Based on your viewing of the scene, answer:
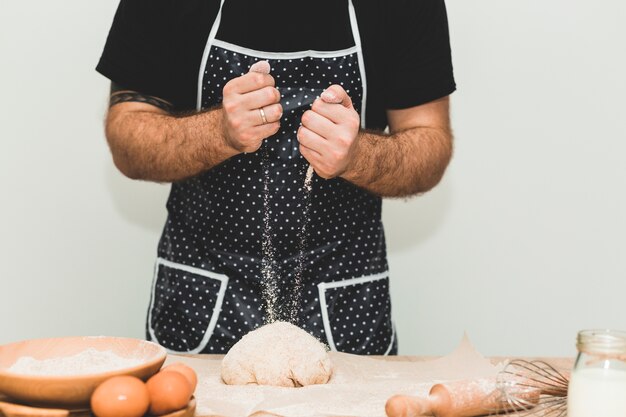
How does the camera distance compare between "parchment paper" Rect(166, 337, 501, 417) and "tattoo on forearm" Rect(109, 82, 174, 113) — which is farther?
"tattoo on forearm" Rect(109, 82, 174, 113)

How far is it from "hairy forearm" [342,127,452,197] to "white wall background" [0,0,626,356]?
1.65ft

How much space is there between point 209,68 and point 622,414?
1.07m

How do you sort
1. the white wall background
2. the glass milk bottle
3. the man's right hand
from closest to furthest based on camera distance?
the glass milk bottle < the man's right hand < the white wall background

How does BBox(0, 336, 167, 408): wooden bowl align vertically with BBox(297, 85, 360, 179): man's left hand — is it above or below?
below

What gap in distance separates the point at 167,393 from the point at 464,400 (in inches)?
15.4

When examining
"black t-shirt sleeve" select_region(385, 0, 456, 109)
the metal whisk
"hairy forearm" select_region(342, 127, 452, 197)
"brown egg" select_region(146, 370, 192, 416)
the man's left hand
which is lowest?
the metal whisk

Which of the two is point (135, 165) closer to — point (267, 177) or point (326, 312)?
point (267, 177)

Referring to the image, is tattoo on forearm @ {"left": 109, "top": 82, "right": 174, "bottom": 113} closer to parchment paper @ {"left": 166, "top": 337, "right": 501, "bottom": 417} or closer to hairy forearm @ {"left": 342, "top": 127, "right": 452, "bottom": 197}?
hairy forearm @ {"left": 342, "top": 127, "right": 452, "bottom": 197}

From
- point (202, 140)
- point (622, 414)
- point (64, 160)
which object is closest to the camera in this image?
point (622, 414)

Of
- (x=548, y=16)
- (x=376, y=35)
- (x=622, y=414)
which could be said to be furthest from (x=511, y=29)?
(x=622, y=414)

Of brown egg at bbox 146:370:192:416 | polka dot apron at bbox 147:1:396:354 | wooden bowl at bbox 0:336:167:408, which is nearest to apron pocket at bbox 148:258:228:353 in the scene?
polka dot apron at bbox 147:1:396:354

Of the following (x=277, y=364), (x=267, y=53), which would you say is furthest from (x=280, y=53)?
(x=277, y=364)

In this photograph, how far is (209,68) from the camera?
1607 millimetres

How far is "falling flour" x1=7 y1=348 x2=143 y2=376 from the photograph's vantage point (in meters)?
1.00
